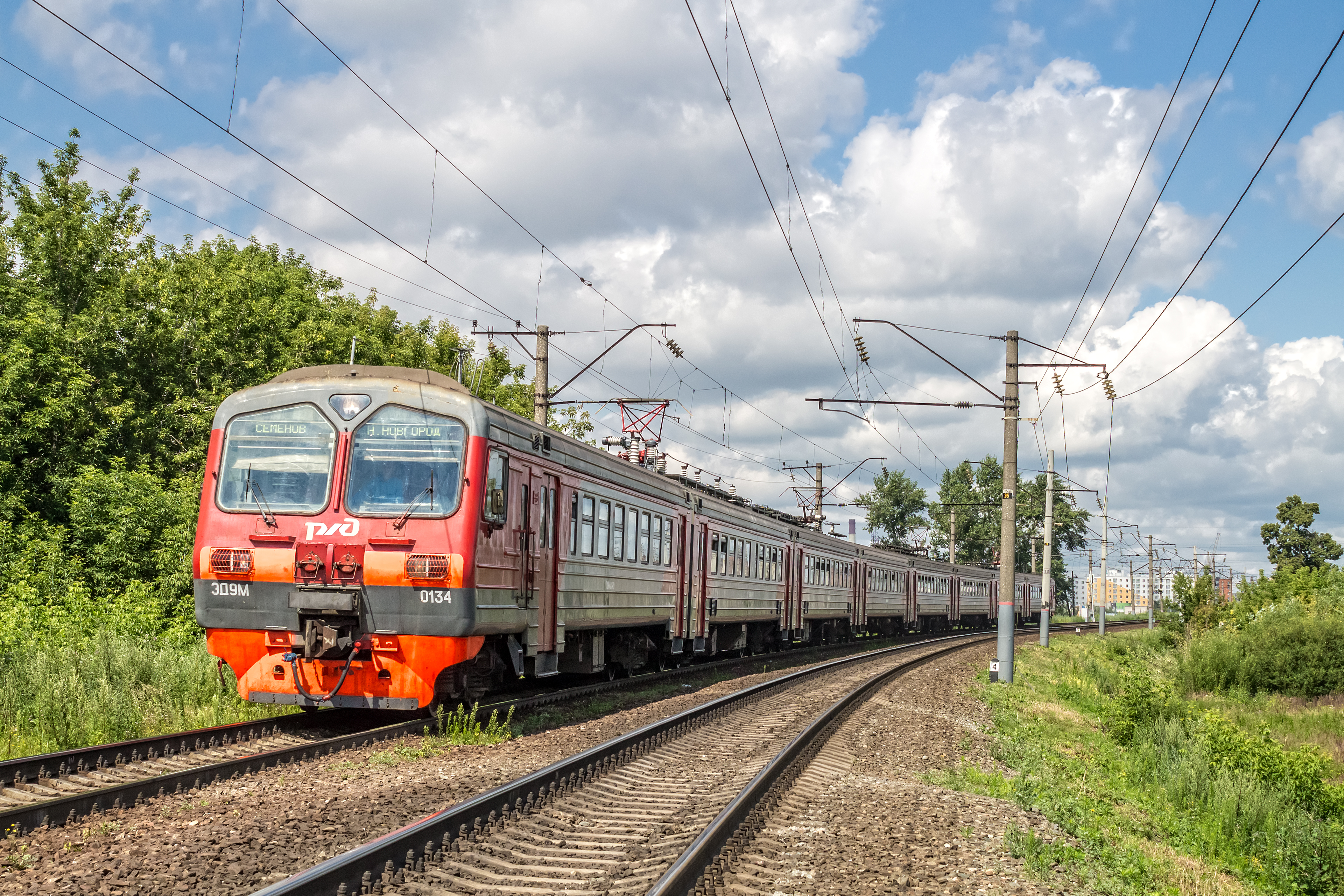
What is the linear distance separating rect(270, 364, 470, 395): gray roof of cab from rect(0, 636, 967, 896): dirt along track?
3483 mm

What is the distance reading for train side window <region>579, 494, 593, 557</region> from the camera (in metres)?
14.4

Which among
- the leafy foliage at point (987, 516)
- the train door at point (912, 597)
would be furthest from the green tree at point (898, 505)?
the train door at point (912, 597)

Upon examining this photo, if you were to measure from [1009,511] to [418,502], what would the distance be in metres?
14.2

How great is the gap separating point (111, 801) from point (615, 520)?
369 inches

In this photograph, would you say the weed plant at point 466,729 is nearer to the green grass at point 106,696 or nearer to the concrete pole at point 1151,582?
the green grass at point 106,696

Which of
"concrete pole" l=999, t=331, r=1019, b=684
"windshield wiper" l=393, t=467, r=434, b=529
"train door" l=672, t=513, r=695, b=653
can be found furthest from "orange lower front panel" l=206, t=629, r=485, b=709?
"concrete pole" l=999, t=331, r=1019, b=684

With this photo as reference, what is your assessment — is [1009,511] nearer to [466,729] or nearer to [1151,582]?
[466,729]

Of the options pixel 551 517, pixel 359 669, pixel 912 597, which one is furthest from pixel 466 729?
pixel 912 597

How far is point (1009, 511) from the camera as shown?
21703 millimetres

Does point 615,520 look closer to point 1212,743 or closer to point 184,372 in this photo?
point 1212,743

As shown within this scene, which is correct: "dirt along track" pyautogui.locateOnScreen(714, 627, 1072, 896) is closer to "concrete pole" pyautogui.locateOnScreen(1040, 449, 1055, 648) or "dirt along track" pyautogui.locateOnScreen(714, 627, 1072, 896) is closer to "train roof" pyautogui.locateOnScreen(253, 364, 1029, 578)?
"train roof" pyautogui.locateOnScreen(253, 364, 1029, 578)

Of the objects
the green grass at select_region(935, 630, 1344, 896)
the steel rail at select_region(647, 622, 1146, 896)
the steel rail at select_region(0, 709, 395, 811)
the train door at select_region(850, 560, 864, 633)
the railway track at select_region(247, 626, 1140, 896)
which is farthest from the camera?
the train door at select_region(850, 560, 864, 633)

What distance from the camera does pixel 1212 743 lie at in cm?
1647

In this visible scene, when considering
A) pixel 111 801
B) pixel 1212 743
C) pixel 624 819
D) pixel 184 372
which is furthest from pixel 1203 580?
pixel 111 801
